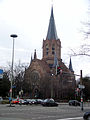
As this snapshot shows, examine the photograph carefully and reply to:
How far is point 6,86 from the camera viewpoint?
7112 centimetres

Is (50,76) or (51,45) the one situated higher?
(51,45)

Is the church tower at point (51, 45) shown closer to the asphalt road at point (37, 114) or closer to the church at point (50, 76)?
the church at point (50, 76)

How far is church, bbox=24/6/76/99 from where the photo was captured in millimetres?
80125

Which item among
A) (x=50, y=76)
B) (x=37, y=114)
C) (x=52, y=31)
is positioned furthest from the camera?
(x=52, y=31)

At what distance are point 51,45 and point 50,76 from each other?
96.1 ft

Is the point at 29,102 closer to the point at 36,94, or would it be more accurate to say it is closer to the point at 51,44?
the point at 36,94

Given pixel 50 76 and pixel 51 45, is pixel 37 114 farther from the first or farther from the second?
pixel 51 45

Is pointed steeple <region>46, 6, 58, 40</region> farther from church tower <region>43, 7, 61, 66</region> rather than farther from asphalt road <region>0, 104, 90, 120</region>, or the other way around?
asphalt road <region>0, 104, 90, 120</region>

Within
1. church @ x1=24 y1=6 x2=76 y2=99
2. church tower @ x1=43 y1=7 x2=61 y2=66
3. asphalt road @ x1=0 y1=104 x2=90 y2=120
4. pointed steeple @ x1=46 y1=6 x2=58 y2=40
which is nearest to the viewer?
asphalt road @ x1=0 y1=104 x2=90 y2=120

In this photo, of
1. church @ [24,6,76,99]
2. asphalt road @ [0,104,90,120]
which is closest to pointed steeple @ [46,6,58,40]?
church @ [24,6,76,99]

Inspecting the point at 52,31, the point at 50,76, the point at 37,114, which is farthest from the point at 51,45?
the point at 37,114

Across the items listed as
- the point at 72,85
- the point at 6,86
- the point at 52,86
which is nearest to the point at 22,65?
the point at 6,86

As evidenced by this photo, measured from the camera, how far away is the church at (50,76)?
3155 inches

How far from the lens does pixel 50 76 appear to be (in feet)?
279
